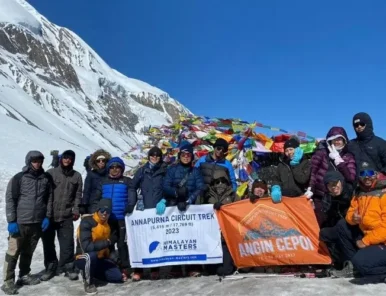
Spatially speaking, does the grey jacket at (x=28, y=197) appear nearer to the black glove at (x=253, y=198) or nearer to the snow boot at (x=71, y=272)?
the snow boot at (x=71, y=272)

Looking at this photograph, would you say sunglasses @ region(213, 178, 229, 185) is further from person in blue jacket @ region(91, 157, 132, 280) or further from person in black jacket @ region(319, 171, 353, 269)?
person in black jacket @ region(319, 171, 353, 269)

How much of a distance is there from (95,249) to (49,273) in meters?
1.30

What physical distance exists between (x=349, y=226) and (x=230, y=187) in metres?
1.98

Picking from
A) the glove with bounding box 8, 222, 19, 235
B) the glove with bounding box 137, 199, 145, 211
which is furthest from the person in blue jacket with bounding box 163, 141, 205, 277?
the glove with bounding box 8, 222, 19, 235

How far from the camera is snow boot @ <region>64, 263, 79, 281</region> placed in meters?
7.21

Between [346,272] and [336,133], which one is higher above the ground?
[336,133]

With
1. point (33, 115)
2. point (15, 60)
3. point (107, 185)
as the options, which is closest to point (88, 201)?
point (107, 185)

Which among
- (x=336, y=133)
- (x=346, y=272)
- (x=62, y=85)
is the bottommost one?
(x=346, y=272)

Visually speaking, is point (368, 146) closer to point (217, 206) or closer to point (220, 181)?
point (220, 181)

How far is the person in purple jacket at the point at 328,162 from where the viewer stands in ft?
20.2

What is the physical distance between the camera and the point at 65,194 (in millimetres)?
7500

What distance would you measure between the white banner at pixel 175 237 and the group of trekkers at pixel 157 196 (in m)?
0.15

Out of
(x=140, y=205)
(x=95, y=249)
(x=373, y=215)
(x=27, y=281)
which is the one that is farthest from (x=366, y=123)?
(x=27, y=281)

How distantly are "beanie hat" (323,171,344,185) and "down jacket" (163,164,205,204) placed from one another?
1.93 meters
